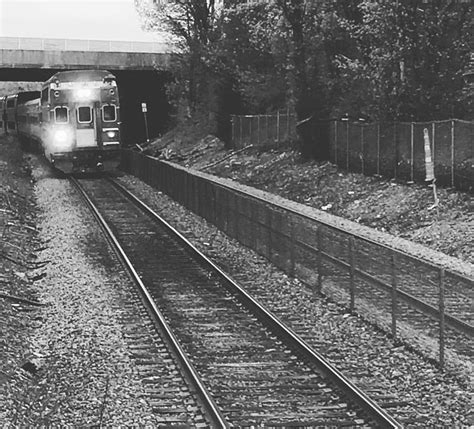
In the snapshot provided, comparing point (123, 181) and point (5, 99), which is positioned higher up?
point (5, 99)

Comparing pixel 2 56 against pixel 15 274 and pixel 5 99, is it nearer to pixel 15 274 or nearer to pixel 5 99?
pixel 5 99

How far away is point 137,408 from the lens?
9.86 meters

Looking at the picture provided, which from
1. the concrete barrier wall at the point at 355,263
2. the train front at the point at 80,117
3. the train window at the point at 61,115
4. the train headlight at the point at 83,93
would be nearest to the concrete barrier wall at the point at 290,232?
the concrete barrier wall at the point at 355,263

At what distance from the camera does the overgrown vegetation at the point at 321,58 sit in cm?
2745

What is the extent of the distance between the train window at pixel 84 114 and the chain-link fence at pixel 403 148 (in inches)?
354

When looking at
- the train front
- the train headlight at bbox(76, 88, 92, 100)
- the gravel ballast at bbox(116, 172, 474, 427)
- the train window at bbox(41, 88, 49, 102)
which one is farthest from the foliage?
the train window at bbox(41, 88, 49, 102)

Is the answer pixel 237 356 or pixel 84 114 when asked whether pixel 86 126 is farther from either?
pixel 237 356

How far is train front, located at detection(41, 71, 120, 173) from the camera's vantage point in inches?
1471

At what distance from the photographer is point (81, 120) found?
3781 cm

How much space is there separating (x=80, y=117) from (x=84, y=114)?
0.21m

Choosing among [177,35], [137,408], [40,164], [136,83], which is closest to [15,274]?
[137,408]

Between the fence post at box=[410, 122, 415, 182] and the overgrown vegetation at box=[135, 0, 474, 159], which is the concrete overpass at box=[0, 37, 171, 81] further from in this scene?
the fence post at box=[410, 122, 415, 182]

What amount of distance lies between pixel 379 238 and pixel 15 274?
922 centimetres

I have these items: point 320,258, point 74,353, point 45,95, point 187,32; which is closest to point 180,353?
point 74,353
